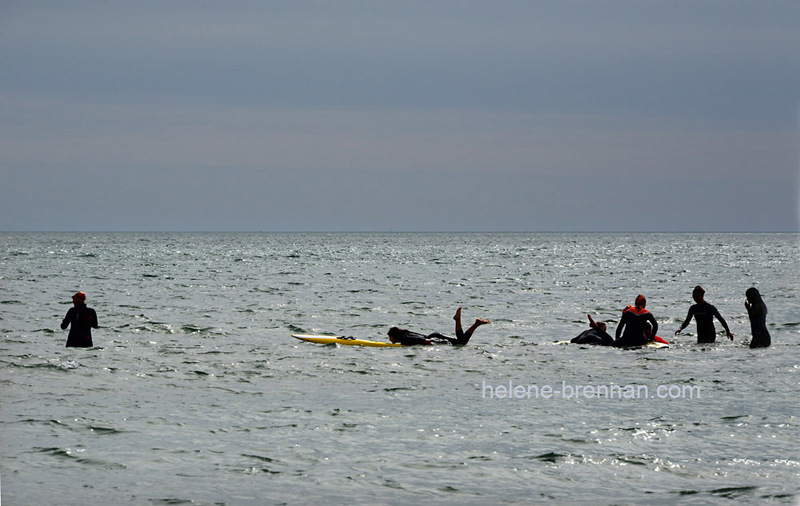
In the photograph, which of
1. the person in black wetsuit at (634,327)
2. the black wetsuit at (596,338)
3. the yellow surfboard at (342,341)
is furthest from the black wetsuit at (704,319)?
the yellow surfboard at (342,341)

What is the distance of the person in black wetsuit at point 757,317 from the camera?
23.9m

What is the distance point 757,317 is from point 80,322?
1835 centimetres

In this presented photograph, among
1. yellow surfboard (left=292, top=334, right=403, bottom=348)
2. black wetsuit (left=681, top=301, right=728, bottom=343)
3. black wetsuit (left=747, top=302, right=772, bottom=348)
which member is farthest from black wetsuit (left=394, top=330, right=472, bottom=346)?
black wetsuit (left=747, top=302, right=772, bottom=348)

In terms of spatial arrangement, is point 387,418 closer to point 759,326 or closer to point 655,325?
point 655,325

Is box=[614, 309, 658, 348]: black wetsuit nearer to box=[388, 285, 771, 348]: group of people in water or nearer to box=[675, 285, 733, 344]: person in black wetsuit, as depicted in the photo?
box=[388, 285, 771, 348]: group of people in water

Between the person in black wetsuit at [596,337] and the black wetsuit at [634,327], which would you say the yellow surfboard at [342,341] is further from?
the black wetsuit at [634,327]

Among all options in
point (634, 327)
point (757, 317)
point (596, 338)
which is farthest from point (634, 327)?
point (757, 317)

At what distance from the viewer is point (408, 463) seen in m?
12.9

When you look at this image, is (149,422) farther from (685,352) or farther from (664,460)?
(685,352)

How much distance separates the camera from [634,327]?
80.6ft

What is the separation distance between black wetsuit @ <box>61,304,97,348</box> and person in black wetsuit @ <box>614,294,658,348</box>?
46.8 feet

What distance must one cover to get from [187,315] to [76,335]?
13966 mm

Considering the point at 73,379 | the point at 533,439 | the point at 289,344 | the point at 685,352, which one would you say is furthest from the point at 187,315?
the point at 533,439

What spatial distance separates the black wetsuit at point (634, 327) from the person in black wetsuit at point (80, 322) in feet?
46.8
